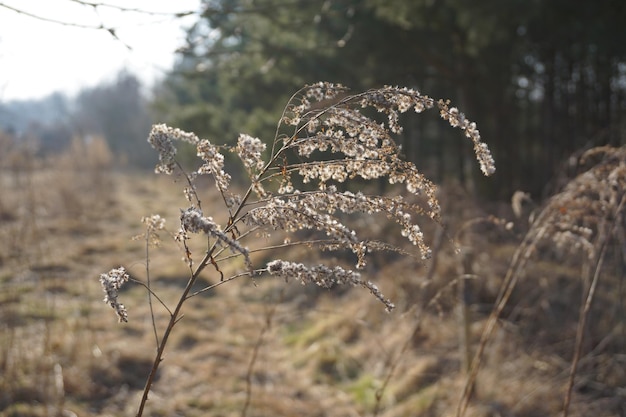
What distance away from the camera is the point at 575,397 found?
3939mm

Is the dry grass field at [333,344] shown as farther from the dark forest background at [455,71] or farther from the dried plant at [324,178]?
the dried plant at [324,178]

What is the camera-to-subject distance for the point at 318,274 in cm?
115

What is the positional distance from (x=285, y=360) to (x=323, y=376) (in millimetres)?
587

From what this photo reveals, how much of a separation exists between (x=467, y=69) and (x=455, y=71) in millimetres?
2265

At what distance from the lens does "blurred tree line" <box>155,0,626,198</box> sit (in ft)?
21.7

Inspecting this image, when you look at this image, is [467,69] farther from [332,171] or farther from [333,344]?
[332,171]

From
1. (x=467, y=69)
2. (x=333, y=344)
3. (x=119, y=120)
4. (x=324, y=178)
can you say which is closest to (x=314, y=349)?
(x=333, y=344)

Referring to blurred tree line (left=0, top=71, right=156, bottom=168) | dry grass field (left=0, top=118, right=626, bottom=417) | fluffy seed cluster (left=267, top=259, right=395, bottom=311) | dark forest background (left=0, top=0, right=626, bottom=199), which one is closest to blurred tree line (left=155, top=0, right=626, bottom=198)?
dark forest background (left=0, top=0, right=626, bottom=199)

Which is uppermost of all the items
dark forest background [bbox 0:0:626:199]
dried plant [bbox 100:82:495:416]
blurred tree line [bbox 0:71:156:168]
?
blurred tree line [bbox 0:71:156:168]

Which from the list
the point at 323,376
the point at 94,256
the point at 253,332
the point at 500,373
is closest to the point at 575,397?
the point at 500,373

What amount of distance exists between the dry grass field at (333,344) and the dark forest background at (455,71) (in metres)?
1.13

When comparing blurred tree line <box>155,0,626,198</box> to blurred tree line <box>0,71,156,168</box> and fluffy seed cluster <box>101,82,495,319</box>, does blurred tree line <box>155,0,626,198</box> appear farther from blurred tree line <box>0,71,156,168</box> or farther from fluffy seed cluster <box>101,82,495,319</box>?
blurred tree line <box>0,71,156,168</box>

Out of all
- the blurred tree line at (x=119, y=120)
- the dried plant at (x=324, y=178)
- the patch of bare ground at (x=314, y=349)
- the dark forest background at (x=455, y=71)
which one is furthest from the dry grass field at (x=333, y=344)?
the blurred tree line at (x=119, y=120)

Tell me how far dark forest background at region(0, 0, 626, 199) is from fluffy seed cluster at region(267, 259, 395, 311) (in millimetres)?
2100
